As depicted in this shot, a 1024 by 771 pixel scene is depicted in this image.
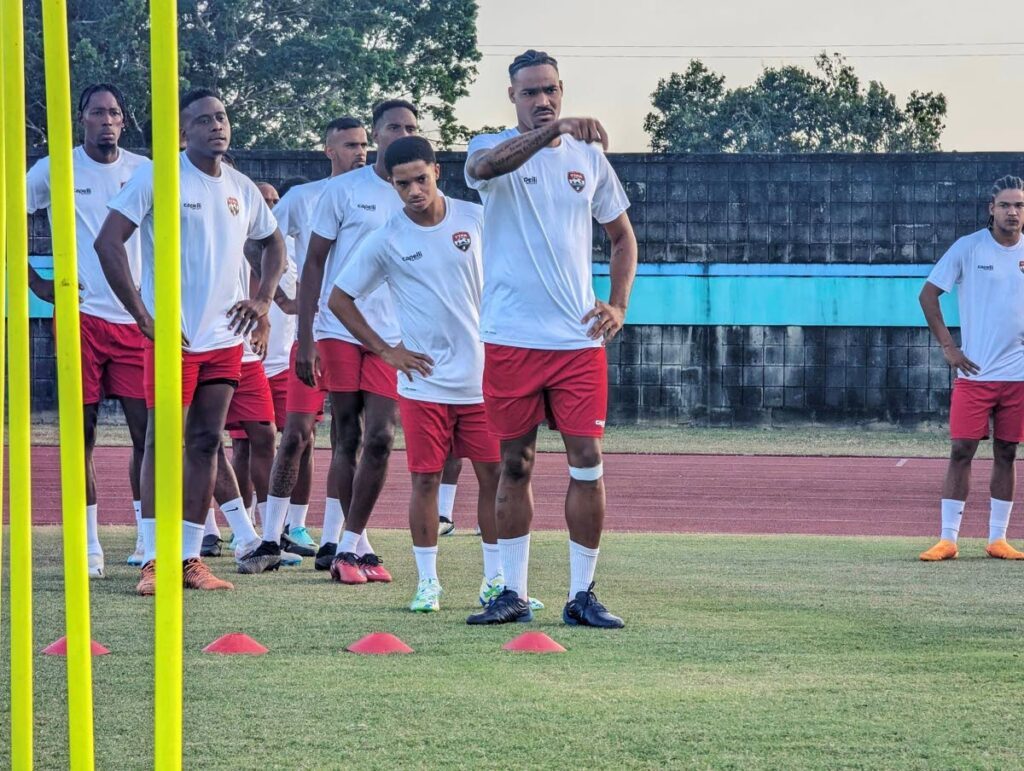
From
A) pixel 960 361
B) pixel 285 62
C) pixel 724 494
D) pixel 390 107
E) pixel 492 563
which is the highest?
pixel 285 62

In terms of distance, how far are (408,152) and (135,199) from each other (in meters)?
1.32

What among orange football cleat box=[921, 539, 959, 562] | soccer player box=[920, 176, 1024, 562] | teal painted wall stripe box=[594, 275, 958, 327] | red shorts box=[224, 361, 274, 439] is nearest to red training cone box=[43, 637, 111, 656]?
red shorts box=[224, 361, 274, 439]

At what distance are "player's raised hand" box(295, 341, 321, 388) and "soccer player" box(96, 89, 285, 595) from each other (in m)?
0.45

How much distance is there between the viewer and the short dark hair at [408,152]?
6895 millimetres

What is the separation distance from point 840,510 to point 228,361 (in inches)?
305

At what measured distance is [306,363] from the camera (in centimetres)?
807

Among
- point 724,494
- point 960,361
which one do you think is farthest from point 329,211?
point 724,494

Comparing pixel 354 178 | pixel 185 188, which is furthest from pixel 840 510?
pixel 185 188

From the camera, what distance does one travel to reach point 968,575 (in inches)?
328

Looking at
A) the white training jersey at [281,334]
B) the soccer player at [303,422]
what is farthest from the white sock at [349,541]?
the white training jersey at [281,334]

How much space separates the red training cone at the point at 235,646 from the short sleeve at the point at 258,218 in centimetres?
282

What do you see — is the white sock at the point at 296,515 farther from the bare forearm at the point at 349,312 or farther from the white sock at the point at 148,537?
the bare forearm at the point at 349,312

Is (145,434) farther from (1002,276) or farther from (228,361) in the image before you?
(1002,276)

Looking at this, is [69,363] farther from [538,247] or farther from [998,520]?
[998,520]
